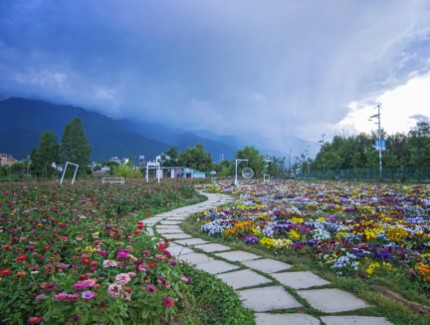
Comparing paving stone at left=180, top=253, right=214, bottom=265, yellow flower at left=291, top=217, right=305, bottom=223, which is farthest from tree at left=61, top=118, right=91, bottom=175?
paving stone at left=180, top=253, right=214, bottom=265

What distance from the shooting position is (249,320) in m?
2.17

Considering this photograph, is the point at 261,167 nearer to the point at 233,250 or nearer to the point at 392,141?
the point at 392,141

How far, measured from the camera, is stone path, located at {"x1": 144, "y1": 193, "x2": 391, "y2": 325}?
2.24 m

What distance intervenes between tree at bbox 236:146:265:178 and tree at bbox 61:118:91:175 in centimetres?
2394

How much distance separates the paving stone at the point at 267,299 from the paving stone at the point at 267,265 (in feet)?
1.75

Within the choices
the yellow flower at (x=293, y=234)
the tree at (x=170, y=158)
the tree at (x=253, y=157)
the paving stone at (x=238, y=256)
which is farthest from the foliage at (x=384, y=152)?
the tree at (x=170, y=158)

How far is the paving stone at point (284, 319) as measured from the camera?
217 cm

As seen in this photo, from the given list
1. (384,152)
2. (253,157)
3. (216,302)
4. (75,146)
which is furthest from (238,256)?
(75,146)

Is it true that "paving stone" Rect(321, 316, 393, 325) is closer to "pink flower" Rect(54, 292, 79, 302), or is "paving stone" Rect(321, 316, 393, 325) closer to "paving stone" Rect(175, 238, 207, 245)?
"pink flower" Rect(54, 292, 79, 302)

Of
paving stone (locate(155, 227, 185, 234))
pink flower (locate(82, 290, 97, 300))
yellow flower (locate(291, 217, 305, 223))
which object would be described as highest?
pink flower (locate(82, 290, 97, 300))

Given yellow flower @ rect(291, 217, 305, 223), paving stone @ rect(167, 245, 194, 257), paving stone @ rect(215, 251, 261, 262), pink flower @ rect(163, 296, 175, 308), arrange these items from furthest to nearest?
yellow flower @ rect(291, 217, 305, 223)
paving stone @ rect(167, 245, 194, 257)
paving stone @ rect(215, 251, 261, 262)
pink flower @ rect(163, 296, 175, 308)

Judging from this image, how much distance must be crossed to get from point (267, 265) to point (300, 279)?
52 cm

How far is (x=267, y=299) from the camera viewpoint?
2555 mm

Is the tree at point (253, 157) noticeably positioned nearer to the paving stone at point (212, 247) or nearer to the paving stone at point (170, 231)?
the paving stone at point (170, 231)
